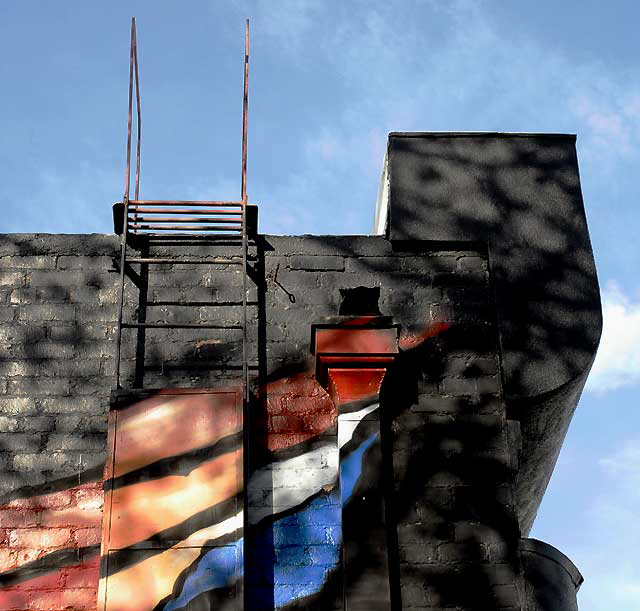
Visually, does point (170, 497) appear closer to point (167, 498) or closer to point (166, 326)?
point (167, 498)

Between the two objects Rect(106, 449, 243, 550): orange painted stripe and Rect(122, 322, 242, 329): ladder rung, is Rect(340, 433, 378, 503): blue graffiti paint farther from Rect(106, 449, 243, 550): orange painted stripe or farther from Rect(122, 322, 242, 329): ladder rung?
Rect(122, 322, 242, 329): ladder rung

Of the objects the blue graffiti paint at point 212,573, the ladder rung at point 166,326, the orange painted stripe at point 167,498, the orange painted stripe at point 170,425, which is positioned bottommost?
the blue graffiti paint at point 212,573

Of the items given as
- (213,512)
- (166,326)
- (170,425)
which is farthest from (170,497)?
(166,326)

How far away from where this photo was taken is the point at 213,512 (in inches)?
236

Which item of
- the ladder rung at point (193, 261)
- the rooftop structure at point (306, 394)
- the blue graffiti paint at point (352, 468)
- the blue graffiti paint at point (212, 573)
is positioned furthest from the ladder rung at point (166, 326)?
the blue graffiti paint at point (212, 573)

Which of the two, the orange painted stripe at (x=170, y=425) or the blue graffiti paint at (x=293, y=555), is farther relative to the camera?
the orange painted stripe at (x=170, y=425)

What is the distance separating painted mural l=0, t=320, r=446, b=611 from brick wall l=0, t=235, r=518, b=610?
16 millimetres

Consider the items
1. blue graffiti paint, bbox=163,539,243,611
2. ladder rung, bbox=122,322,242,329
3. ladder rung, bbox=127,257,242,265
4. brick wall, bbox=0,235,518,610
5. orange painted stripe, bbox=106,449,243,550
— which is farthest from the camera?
ladder rung, bbox=127,257,242,265

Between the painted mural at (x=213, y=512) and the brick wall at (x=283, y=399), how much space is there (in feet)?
0.05

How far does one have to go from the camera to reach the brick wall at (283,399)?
6.14 meters

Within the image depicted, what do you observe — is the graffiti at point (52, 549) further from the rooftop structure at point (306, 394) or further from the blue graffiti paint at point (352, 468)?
the blue graffiti paint at point (352, 468)

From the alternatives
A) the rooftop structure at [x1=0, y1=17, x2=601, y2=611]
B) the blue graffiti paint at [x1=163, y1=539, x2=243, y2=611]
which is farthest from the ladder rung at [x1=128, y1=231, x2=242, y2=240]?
the blue graffiti paint at [x1=163, y1=539, x2=243, y2=611]

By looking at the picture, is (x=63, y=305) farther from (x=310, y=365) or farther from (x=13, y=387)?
(x=310, y=365)

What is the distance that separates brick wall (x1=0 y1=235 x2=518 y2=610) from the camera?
20.1 ft
